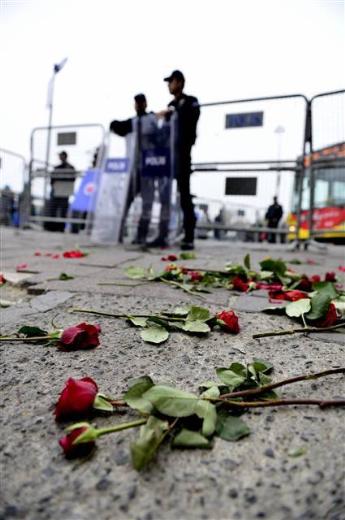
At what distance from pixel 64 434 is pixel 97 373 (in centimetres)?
25

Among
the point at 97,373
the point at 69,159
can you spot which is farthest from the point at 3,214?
the point at 97,373

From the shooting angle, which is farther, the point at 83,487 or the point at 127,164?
the point at 127,164

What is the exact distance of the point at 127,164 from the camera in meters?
5.09

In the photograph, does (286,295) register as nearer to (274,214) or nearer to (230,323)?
(230,323)

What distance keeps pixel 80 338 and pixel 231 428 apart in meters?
0.54

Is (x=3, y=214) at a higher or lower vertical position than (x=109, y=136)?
lower

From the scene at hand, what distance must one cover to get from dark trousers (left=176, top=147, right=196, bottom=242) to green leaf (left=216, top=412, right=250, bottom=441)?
13.8 ft

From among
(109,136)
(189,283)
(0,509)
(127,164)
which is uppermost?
(109,136)

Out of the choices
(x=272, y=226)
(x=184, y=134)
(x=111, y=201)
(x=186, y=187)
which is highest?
(x=184, y=134)

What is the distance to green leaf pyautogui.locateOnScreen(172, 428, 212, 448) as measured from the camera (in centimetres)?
66

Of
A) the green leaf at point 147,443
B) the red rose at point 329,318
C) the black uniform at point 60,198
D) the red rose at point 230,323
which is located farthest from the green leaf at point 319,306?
the black uniform at point 60,198

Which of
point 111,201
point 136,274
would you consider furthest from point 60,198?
point 136,274

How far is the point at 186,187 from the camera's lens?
15.8 feet

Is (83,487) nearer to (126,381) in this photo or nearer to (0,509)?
(0,509)
